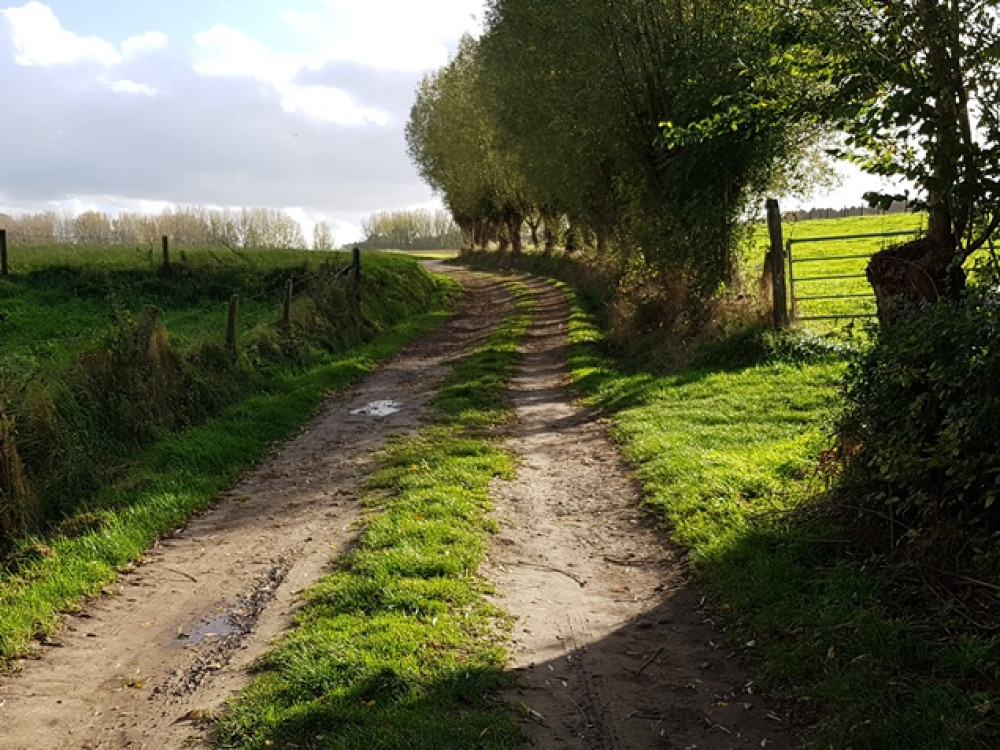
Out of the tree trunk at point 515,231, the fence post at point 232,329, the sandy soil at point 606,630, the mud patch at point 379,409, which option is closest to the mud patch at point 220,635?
the sandy soil at point 606,630

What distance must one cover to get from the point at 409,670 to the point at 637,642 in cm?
174

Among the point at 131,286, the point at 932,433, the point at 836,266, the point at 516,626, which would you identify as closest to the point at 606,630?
the point at 516,626

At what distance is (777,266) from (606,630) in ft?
35.7

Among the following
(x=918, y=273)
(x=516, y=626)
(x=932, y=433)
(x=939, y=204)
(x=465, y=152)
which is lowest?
(x=516, y=626)

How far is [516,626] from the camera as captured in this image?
5840 millimetres

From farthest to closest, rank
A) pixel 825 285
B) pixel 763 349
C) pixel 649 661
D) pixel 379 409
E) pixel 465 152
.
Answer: pixel 465 152, pixel 825 285, pixel 763 349, pixel 379 409, pixel 649 661

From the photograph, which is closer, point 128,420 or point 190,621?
point 190,621

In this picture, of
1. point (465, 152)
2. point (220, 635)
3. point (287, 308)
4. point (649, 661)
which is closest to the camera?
point (649, 661)

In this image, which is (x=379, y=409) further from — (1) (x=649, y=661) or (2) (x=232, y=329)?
(1) (x=649, y=661)

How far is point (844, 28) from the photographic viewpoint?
7055mm

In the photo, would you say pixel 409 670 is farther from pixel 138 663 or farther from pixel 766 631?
pixel 766 631

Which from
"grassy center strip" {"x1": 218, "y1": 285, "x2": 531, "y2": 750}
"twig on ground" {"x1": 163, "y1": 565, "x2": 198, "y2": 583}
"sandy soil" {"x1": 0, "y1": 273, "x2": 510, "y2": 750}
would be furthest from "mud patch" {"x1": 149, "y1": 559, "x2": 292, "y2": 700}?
"twig on ground" {"x1": 163, "y1": 565, "x2": 198, "y2": 583}

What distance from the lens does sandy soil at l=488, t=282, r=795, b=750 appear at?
462 centimetres

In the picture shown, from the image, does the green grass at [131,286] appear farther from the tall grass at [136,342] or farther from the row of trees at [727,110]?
the row of trees at [727,110]
